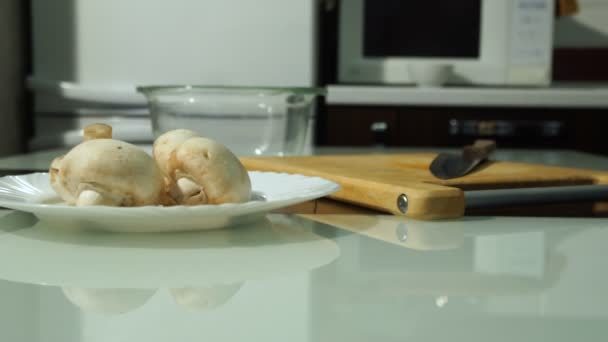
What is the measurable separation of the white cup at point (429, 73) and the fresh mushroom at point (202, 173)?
A: 159 centimetres

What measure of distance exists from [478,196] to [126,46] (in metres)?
1.54

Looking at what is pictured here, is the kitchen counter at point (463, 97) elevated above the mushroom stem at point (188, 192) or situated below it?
above

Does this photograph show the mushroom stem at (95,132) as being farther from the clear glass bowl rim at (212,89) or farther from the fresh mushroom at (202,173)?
the clear glass bowl rim at (212,89)

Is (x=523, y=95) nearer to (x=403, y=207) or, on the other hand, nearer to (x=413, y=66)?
(x=413, y=66)

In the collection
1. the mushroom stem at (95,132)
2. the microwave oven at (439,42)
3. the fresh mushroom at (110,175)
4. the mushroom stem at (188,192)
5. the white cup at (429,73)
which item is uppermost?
the microwave oven at (439,42)

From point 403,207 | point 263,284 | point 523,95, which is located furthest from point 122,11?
point 263,284

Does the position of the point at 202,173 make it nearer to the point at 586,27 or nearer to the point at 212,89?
the point at 212,89

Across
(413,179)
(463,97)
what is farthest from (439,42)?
(413,179)

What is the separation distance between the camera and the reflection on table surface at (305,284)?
0.78 ft

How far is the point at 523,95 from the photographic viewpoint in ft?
6.07

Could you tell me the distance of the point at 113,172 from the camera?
0.38 metres

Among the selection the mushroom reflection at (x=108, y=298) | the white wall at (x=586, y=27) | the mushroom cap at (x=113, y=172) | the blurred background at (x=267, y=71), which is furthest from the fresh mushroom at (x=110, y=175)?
the white wall at (x=586, y=27)

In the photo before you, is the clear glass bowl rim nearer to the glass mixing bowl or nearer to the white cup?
the glass mixing bowl

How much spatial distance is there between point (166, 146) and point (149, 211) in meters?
0.07
